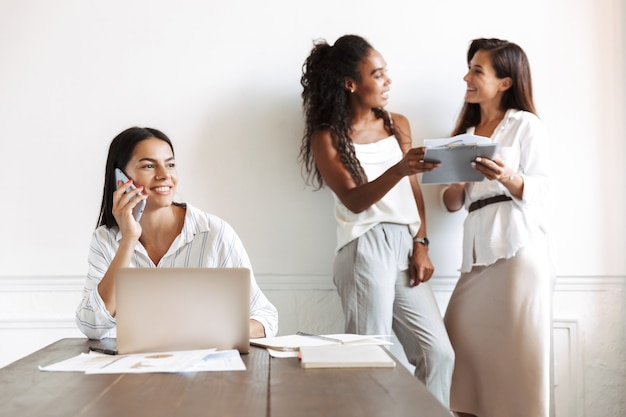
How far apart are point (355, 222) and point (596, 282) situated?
120 centimetres

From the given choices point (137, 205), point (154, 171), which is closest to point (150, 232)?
point (137, 205)

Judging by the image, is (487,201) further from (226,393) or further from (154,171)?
(226,393)

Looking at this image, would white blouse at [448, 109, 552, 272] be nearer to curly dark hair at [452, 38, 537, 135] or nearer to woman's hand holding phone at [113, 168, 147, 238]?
curly dark hair at [452, 38, 537, 135]

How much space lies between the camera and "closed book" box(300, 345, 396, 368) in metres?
1.61

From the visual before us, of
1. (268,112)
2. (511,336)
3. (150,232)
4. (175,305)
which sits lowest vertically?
(511,336)

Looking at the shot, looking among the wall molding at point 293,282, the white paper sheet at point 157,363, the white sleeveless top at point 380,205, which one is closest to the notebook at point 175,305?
the white paper sheet at point 157,363

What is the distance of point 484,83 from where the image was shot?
3127 millimetres

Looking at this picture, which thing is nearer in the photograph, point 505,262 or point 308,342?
point 308,342

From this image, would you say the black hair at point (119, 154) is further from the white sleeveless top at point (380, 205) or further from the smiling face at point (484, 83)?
the smiling face at point (484, 83)

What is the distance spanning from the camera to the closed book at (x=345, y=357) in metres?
1.61

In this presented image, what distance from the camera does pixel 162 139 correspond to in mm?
2674

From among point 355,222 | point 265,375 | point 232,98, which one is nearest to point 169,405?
point 265,375

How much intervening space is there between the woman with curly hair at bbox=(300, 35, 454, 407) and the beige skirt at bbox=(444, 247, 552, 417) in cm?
14

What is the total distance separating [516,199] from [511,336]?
1.74 feet
